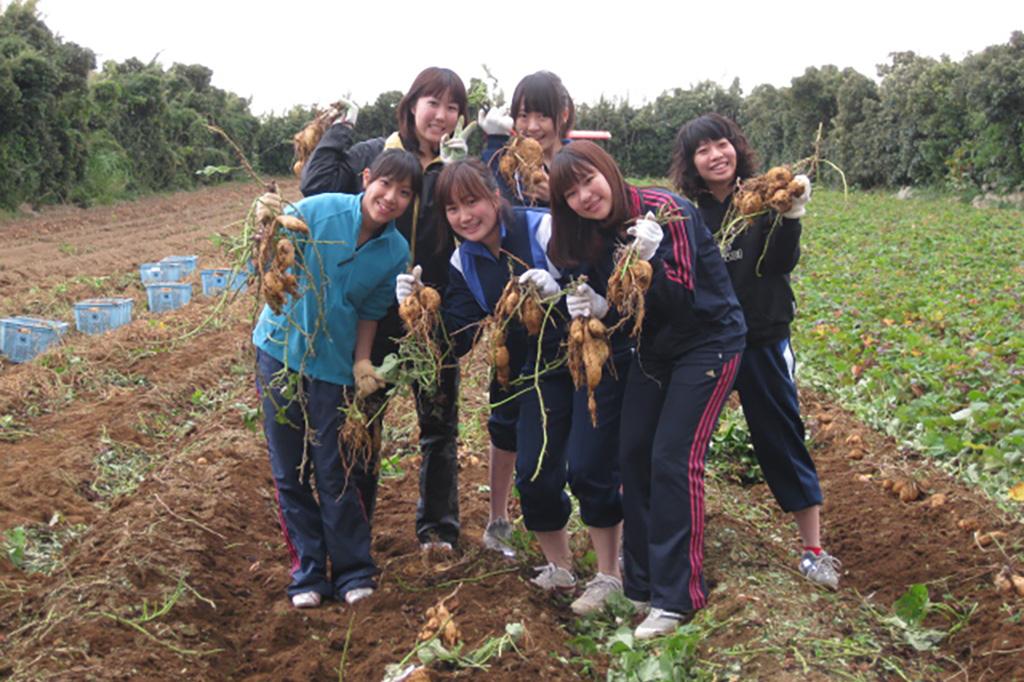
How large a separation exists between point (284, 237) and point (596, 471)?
4.23 feet

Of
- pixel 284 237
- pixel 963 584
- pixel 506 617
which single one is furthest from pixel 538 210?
pixel 963 584

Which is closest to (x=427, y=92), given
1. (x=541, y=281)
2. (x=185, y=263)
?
(x=541, y=281)

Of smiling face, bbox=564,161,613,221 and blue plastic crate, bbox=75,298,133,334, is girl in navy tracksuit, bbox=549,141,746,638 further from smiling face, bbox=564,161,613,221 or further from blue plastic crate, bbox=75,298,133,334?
blue plastic crate, bbox=75,298,133,334

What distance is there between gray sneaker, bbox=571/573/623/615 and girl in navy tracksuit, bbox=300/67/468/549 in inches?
27.9

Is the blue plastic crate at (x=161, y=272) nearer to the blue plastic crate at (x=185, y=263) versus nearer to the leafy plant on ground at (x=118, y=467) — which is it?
the blue plastic crate at (x=185, y=263)

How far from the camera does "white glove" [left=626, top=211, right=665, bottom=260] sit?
307 cm

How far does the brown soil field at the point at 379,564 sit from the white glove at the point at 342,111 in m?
0.65

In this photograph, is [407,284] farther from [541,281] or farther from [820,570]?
[820,570]

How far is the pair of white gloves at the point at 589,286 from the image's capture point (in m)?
3.08

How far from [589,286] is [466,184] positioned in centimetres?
52

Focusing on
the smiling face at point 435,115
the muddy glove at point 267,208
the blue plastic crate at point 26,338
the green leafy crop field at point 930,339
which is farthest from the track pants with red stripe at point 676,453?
the blue plastic crate at point 26,338

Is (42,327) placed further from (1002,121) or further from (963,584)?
(1002,121)

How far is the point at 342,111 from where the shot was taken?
384cm

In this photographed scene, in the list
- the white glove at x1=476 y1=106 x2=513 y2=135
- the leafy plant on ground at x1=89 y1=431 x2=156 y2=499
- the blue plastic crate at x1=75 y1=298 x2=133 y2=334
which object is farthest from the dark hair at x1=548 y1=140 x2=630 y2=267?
the blue plastic crate at x1=75 y1=298 x2=133 y2=334
